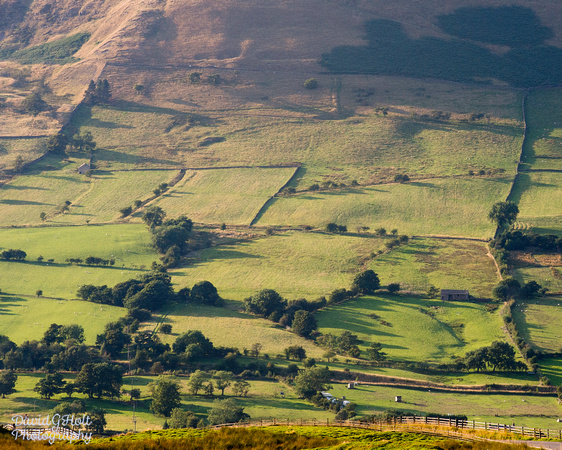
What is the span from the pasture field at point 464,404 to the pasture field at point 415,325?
8.97m

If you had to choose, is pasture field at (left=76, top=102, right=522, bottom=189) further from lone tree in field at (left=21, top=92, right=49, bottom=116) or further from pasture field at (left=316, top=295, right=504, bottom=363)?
pasture field at (left=316, top=295, right=504, bottom=363)

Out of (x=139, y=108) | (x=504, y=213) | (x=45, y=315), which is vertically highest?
(x=139, y=108)

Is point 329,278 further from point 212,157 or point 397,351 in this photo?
point 212,157

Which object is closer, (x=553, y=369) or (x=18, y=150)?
(x=553, y=369)

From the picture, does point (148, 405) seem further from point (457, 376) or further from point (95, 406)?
point (457, 376)

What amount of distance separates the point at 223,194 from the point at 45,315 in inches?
2329

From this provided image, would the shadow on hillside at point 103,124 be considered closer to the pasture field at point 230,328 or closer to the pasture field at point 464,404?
the pasture field at point 230,328

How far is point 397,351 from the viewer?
9081 centimetres

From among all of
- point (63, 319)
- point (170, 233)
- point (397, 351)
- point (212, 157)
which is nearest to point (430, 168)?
point (212, 157)

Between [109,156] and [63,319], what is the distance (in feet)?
262

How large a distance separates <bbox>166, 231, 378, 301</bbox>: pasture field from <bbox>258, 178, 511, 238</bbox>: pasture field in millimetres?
7836

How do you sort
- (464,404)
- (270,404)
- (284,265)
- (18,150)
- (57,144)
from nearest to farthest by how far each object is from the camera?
(270,404) → (464,404) → (284,265) → (57,144) → (18,150)

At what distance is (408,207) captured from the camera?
142 metres

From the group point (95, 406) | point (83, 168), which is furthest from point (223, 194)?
point (95, 406)
